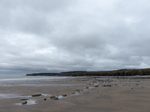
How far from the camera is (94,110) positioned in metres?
8.77

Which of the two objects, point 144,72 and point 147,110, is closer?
point 147,110

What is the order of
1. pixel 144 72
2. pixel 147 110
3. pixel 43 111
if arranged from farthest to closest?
pixel 144 72
pixel 43 111
pixel 147 110

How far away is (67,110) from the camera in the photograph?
897cm

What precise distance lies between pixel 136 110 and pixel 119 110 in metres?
0.97

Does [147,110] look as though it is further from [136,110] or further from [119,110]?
[119,110]

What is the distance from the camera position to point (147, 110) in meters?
8.34

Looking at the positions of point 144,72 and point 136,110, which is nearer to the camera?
point 136,110

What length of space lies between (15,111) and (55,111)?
2509mm

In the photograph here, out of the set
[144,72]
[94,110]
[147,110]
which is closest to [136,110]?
[147,110]

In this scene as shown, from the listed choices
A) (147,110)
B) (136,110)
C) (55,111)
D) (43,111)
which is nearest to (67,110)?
(55,111)

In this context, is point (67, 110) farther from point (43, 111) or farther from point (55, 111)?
point (43, 111)

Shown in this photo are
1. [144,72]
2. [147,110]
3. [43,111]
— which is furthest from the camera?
[144,72]

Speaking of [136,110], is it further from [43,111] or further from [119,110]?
[43,111]

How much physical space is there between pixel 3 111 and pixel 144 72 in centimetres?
9971
